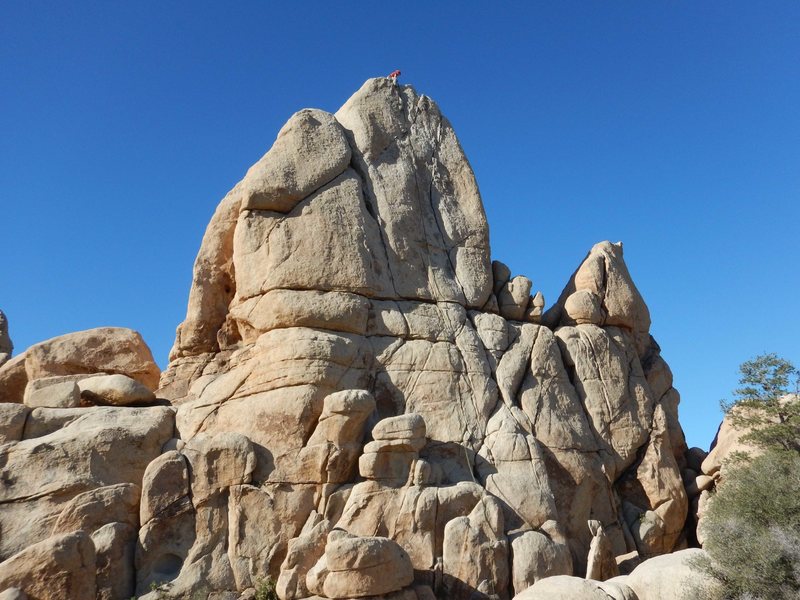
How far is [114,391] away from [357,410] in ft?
26.1

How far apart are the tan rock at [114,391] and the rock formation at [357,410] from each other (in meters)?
0.08

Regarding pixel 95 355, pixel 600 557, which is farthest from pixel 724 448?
pixel 95 355

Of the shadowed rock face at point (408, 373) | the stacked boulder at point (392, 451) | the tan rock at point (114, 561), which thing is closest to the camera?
the tan rock at point (114, 561)

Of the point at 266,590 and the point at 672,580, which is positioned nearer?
the point at 672,580

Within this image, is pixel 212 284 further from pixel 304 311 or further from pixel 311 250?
pixel 304 311

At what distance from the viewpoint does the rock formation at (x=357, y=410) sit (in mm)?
20562

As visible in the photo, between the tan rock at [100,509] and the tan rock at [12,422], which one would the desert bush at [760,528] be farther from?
the tan rock at [12,422]

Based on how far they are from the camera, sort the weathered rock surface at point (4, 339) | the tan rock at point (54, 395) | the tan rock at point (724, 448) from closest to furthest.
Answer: the tan rock at point (54, 395) → the tan rock at point (724, 448) → the weathered rock surface at point (4, 339)

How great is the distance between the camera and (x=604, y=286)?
3088 cm

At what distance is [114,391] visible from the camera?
24.6 metres

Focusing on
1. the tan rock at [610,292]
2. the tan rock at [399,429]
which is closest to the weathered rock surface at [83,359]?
the tan rock at [399,429]

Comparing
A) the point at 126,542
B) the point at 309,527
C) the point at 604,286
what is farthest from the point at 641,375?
the point at 126,542

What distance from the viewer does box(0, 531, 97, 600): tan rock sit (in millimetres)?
18125

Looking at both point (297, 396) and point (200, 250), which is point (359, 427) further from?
point (200, 250)
